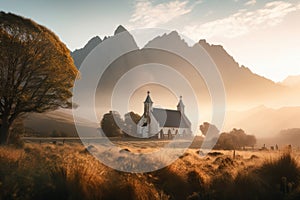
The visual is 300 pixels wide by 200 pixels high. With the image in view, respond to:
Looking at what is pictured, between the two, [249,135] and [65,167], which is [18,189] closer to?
[65,167]

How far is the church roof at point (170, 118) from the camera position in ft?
297

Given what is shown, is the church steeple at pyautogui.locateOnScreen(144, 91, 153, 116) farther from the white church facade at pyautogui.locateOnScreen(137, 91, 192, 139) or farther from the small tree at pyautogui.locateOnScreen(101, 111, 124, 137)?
the small tree at pyautogui.locateOnScreen(101, 111, 124, 137)

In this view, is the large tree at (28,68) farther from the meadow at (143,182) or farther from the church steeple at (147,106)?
the church steeple at (147,106)

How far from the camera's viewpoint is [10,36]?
19594 mm

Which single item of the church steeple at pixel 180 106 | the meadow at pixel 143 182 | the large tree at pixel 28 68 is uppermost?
the church steeple at pixel 180 106

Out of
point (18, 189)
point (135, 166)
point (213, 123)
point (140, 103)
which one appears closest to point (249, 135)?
point (213, 123)

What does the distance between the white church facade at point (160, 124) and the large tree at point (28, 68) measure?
63322 mm

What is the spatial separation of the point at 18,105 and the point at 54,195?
1634cm

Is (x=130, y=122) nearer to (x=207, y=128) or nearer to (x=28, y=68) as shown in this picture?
(x=207, y=128)

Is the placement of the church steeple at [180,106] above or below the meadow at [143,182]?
above

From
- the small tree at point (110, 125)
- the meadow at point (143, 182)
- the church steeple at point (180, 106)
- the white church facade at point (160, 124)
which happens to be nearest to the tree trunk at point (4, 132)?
the meadow at point (143, 182)

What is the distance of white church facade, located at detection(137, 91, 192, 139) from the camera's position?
3374 inches

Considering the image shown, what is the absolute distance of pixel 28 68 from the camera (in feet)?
67.1

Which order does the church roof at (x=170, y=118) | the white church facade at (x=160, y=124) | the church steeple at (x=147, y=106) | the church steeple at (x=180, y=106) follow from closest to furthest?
the white church facade at (x=160, y=124) → the church roof at (x=170, y=118) → the church steeple at (x=147, y=106) → the church steeple at (x=180, y=106)
